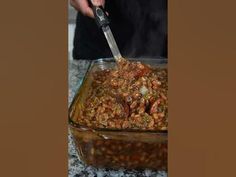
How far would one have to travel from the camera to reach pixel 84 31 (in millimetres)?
1659

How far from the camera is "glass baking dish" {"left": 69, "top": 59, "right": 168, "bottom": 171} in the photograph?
0.79 meters

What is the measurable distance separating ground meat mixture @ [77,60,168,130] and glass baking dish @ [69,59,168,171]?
3 centimetres

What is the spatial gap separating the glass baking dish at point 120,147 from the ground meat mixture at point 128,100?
3 cm

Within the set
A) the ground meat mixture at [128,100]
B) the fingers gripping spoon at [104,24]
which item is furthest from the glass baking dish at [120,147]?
the fingers gripping spoon at [104,24]

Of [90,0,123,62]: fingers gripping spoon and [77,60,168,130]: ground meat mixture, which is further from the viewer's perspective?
[90,0,123,62]: fingers gripping spoon

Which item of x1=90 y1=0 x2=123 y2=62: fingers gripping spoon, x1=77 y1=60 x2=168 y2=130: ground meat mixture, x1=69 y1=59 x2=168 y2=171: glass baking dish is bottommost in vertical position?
x1=69 y1=59 x2=168 y2=171: glass baking dish

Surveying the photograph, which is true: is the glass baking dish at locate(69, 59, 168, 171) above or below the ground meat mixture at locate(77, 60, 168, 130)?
below

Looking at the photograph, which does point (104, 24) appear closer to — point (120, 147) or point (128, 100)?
point (128, 100)

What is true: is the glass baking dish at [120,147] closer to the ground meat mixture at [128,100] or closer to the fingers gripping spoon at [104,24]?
the ground meat mixture at [128,100]

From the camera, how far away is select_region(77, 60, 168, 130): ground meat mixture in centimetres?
85

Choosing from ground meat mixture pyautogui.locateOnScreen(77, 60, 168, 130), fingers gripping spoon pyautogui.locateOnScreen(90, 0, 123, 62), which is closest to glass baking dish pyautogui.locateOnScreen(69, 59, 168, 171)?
ground meat mixture pyautogui.locateOnScreen(77, 60, 168, 130)

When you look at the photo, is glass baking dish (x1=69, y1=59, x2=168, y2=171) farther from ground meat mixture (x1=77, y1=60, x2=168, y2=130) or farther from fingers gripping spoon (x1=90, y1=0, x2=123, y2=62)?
fingers gripping spoon (x1=90, y1=0, x2=123, y2=62)

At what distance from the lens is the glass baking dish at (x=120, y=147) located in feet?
2.60

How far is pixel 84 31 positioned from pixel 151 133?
3.06 ft
